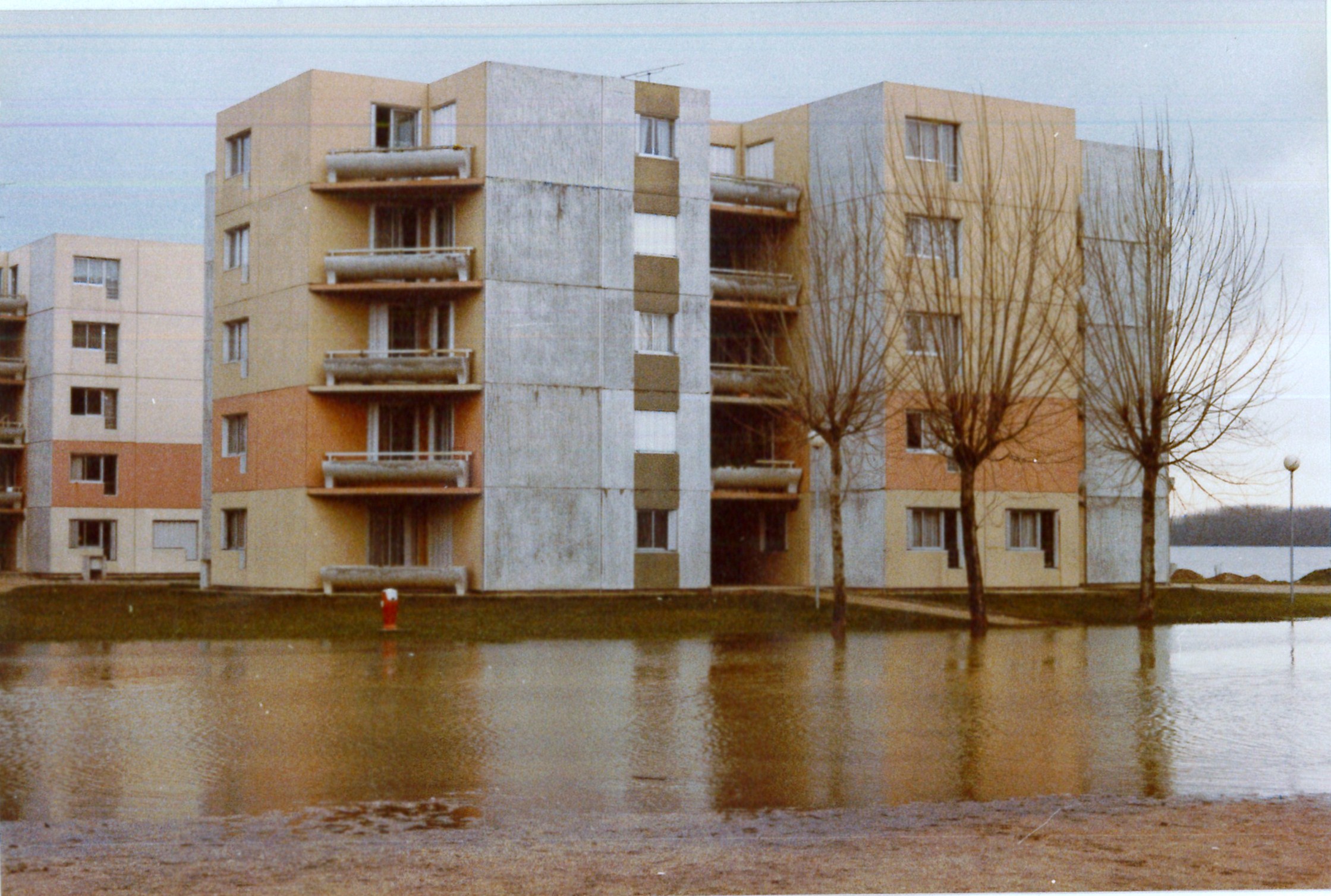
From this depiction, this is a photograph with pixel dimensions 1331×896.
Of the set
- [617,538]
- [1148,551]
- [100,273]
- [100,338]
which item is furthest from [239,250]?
[1148,551]

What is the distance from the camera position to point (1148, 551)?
31.7 meters

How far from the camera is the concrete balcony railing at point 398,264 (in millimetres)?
39031

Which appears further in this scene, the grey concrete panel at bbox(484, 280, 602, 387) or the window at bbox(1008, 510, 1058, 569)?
the window at bbox(1008, 510, 1058, 569)

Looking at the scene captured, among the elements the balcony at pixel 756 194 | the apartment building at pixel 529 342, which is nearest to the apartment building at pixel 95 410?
the apartment building at pixel 529 342

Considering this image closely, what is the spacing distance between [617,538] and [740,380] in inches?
229

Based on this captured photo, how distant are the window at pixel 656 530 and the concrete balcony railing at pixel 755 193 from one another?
8.46 m

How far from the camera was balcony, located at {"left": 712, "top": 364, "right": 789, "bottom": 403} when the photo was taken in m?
42.8

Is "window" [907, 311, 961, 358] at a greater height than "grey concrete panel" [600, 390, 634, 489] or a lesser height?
greater

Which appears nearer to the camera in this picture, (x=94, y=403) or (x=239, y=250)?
(x=239, y=250)

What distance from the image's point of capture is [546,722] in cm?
1452

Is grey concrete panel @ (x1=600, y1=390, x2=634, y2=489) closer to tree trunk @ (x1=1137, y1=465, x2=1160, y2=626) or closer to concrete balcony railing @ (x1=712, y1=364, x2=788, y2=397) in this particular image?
concrete balcony railing @ (x1=712, y1=364, x2=788, y2=397)

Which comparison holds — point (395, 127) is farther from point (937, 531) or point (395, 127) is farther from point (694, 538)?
point (937, 531)

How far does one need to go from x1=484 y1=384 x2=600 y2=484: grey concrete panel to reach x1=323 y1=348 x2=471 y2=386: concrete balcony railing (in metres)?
0.97

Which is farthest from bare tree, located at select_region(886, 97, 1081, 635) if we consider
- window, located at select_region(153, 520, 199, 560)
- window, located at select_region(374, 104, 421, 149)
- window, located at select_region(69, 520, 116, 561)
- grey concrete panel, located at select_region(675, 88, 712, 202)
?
window, located at select_region(69, 520, 116, 561)
